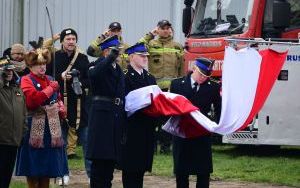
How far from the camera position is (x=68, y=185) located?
41.6 ft

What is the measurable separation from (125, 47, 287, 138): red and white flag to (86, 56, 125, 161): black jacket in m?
0.31

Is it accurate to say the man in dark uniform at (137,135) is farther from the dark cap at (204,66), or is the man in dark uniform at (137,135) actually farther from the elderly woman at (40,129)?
the elderly woman at (40,129)

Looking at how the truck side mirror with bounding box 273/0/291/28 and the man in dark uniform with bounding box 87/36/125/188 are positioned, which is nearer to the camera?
the man in dark uniform with bounding box 87/36/125/188

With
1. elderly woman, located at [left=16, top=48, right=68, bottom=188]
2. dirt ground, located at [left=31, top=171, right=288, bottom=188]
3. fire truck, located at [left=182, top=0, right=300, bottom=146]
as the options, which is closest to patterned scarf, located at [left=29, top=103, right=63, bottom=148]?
elderly woman, located at [left=16, top=48, right=68, bottom=188]

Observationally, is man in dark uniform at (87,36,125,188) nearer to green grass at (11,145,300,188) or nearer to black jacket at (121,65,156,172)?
black jacket at (121,65,156,172)

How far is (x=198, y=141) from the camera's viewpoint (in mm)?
10664

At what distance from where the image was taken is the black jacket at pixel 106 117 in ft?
33.2

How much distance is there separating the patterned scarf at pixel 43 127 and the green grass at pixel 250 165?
1.86 meters

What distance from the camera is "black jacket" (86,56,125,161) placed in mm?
10133

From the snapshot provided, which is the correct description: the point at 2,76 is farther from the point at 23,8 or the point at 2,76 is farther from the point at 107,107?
the point at 23,8

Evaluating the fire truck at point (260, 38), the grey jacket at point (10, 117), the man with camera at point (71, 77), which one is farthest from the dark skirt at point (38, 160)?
the fire truck at point (260, 38)

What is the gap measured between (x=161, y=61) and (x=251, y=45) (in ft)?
13.5

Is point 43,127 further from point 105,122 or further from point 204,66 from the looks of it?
point 204,66

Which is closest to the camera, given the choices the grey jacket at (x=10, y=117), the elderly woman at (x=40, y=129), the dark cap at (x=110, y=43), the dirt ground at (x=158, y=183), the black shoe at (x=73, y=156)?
the grey jacket at (x=10, y=117)
